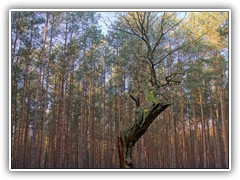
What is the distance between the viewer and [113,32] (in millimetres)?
Answer: 4469

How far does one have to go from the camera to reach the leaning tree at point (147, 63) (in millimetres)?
3760

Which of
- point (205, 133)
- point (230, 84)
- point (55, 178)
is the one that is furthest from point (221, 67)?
point (55, 178)

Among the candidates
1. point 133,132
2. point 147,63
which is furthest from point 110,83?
point 133,132

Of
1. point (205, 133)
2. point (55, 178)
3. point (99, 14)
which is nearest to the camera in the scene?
point (55, 178)

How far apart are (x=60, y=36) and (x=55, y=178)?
6.75 ft

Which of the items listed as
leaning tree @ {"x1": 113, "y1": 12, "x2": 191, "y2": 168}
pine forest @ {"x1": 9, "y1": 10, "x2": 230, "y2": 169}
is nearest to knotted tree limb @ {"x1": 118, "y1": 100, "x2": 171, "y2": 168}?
leaning tree @ {"x1": 113, "y1": 12, "x2": 191, "y2": 168}

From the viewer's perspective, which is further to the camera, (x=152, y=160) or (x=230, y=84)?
(x=152, y=160)

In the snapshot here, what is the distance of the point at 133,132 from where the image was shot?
3771 mm

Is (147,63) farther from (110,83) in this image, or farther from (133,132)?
(133,132)

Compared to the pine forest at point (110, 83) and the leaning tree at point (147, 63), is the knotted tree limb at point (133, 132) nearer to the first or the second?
the leaning tree at point (147, 63)

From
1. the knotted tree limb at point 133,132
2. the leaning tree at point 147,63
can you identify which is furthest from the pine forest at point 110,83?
the knotted tree limb at point 133,132

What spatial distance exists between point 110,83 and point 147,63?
68 centimetres

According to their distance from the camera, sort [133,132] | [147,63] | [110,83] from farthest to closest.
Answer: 1. [110,83]
2. [147,63]
3. [133,132]
